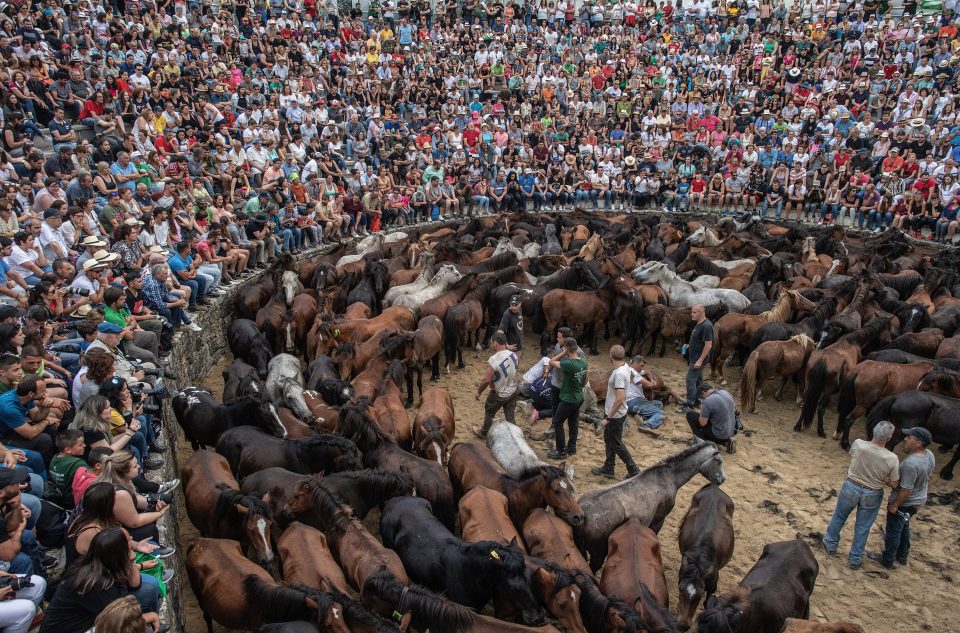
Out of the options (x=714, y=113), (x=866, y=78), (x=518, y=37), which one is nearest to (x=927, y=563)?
(x=714, y=113)

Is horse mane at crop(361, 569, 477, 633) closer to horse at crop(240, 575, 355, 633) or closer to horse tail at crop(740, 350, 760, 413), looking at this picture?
horse at crop(240, 575, 355, 633)

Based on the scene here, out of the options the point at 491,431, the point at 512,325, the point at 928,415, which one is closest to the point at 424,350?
the point at 512,325

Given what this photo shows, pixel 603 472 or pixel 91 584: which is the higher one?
pixel 91 584

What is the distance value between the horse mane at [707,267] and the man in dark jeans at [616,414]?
23.9ft

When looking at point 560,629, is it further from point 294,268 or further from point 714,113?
point 714,113

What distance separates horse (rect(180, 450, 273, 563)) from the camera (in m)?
6.05

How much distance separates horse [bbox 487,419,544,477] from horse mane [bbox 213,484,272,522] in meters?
2.64

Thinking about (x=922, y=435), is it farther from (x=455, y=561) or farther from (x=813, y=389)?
(x=455, y=561)

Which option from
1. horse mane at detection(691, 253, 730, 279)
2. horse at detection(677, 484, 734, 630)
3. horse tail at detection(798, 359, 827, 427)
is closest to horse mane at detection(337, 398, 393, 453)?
horse at detection(677, 484, 734, 630)

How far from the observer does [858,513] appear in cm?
698

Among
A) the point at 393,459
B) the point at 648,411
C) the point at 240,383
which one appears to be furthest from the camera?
the point at 648,411

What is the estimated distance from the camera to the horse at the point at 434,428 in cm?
786

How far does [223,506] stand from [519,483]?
2.91 meters

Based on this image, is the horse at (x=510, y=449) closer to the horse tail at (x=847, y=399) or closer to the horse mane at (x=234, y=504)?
the horse mane at (x=234, y=504)
